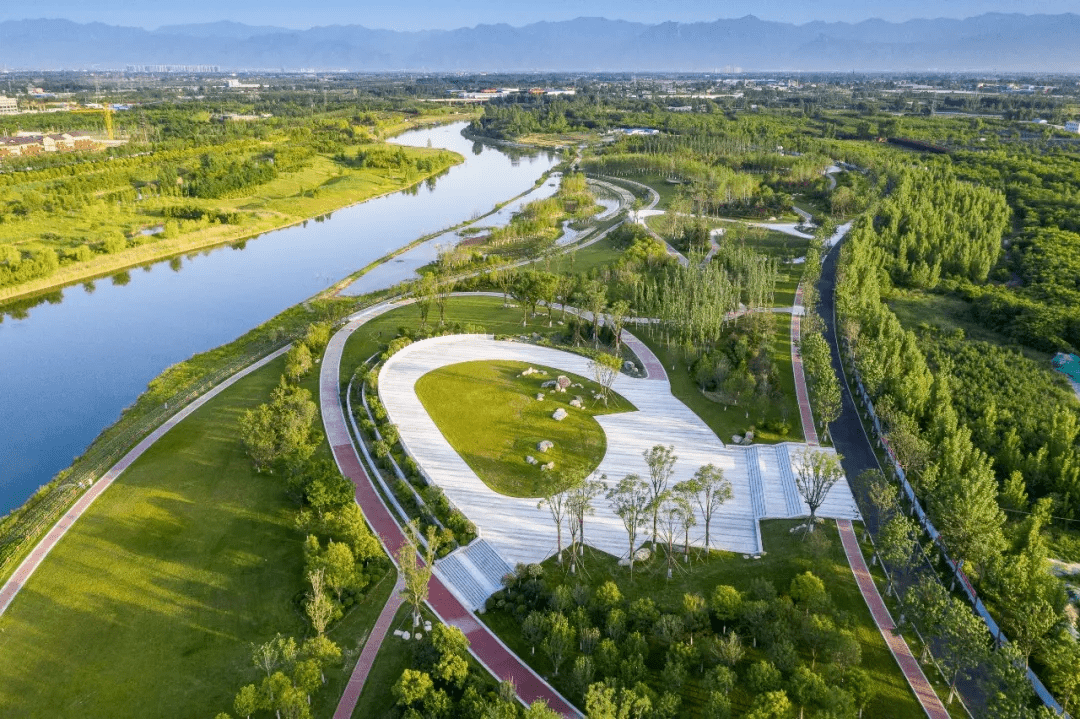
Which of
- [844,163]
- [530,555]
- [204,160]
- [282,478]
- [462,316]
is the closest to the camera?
[530,555]

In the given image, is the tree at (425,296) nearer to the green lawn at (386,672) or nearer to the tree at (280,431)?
the tree at (280,431)

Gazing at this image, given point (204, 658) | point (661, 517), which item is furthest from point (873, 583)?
point (204, 658)

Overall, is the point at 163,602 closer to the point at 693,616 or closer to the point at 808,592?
the point at 693,616

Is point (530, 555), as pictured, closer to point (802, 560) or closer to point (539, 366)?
point (802, 560)

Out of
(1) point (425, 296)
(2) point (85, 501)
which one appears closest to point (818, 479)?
(1) point (425, 296)

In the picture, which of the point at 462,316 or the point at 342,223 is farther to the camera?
the point at 342,223

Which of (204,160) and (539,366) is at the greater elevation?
(204,160)

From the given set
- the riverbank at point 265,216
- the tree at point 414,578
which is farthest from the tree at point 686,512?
the riverbank at point 265,216
